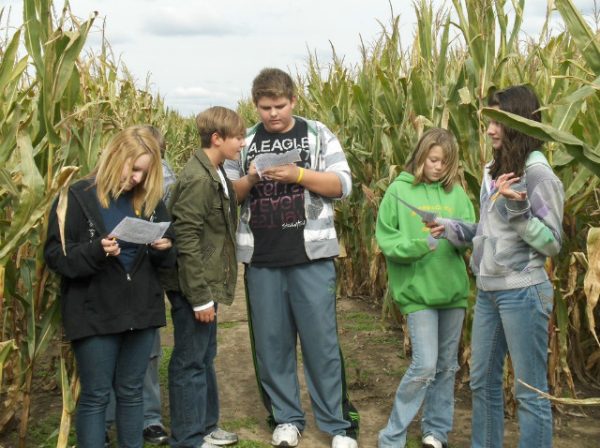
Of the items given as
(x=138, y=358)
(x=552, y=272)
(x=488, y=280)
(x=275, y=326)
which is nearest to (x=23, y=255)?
(x=138, y=358)

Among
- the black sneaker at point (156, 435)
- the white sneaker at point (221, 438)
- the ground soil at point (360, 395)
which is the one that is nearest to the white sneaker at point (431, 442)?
the ground soil at point (360, 395)

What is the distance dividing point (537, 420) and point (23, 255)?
88.5 inches

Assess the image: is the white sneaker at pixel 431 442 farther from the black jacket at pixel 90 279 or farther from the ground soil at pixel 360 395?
the black jacket at pixel 90 279

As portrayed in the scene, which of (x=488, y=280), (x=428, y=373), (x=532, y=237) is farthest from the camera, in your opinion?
(x=428, y=373)

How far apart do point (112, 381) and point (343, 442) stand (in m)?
1.19

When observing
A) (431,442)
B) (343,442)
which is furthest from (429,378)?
(343,442)

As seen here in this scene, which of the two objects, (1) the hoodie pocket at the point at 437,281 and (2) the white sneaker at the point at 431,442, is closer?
(1) the hoodie pocket at the point at 437,281

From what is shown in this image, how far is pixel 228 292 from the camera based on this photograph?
3.53 metres

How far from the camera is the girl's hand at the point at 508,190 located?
→ 272 cm

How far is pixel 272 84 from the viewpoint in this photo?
3.44 m

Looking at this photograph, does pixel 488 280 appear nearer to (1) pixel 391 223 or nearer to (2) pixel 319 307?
(1) pixel 391 223

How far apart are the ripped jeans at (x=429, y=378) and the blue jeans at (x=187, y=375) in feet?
2.98

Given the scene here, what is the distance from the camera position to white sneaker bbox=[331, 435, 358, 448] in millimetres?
3623

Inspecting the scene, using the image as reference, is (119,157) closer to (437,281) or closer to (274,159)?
(274,159)
